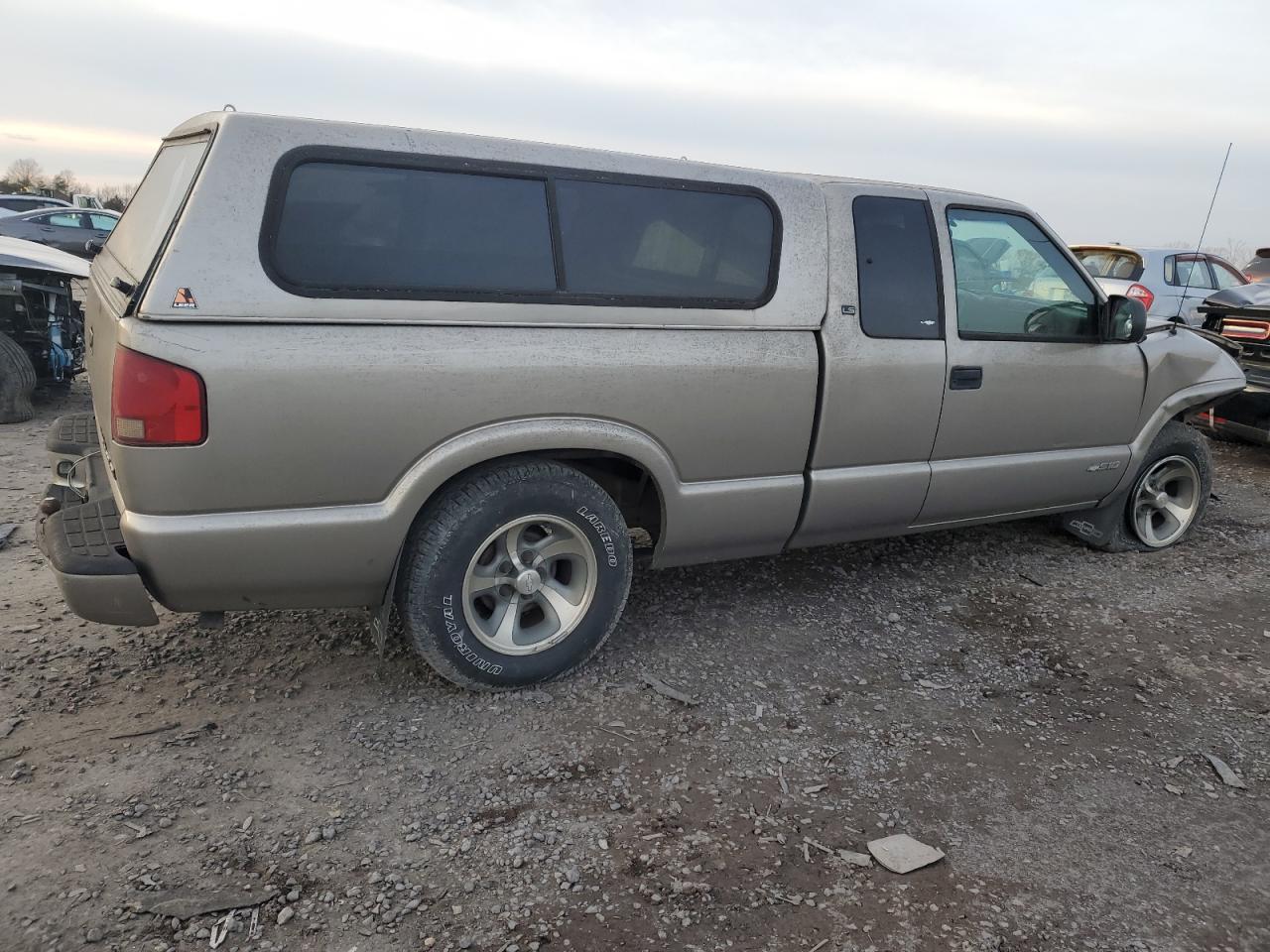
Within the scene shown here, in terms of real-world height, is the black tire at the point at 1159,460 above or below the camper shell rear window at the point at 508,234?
below

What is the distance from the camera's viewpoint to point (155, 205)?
326cm

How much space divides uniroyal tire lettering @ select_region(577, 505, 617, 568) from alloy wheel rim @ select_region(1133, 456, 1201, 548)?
3372mm

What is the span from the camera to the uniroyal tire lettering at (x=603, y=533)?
3309 mm

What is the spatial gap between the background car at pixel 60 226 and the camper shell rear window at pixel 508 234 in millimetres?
13606

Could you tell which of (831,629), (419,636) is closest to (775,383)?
(831,629)

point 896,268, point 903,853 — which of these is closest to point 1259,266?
point 896,268

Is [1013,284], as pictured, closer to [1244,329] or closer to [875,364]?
[875,364]

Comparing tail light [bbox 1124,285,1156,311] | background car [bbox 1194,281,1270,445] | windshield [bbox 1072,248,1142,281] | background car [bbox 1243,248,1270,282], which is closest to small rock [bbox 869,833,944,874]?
background car [bbox 1194,281,1270,445]

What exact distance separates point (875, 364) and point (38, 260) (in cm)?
674

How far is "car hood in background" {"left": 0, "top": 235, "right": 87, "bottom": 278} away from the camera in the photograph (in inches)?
274

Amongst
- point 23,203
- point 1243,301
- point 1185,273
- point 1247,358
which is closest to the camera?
point 1247,358

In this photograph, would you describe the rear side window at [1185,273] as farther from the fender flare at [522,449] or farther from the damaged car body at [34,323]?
the damaged car body at [34,323]

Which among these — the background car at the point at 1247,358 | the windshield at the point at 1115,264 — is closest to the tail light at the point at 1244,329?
the background car at the point at 1247,358

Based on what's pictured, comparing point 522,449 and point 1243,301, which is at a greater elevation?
point 1243,301
